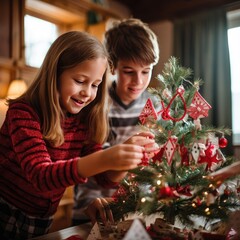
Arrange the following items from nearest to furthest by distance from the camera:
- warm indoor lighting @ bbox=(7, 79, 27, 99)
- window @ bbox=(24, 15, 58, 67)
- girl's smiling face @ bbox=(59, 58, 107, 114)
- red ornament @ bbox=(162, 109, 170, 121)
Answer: red ornament @ bbox=(162, 109, 170, 121), girl's smiling face @ bbox=(59, 58, 107, 114), warm indoor lighting @ bbox=(7, 79, 27, 99), window @ bbox=(24, 15, 58, 67)

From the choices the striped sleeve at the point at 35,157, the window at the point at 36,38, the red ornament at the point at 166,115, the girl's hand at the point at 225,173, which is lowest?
the girl's hand at the point at 225,173

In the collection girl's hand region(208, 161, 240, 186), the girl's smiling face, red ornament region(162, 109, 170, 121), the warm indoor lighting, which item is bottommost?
girl's hand region(208, 161, 240, 186)

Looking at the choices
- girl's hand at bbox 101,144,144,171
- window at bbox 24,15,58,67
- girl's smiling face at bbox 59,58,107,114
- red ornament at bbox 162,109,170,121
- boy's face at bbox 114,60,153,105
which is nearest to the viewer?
girl's hand at bbox 101,144,144,171

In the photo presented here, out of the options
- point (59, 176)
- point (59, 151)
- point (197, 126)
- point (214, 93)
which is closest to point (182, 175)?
point (197, 126)

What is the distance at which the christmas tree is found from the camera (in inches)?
30.1

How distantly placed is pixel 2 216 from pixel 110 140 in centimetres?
56

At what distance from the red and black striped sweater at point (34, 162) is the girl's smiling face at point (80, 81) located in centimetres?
12

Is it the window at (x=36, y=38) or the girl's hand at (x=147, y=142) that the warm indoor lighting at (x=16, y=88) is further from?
the girl's hand at (x=147, y=142)

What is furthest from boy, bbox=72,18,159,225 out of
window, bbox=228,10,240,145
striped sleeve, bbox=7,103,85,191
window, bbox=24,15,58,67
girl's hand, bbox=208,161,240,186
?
window, bbox=228,10,240,145

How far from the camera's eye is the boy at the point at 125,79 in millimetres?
1335

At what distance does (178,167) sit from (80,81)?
0.39 m

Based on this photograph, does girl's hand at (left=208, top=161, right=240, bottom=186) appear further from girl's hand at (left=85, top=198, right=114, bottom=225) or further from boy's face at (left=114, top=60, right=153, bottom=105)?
boy's face at (left=114, top=60, right=153, bottom=105)

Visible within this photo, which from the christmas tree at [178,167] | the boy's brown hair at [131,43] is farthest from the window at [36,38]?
the christmas tree at [178,167]

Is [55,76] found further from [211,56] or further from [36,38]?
[211,56]
